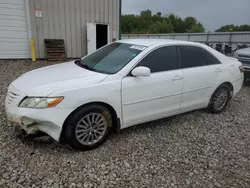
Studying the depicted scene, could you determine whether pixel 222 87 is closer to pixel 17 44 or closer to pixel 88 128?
pixel 88 128

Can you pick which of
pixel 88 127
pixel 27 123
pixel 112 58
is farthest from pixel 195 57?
pixel 27 123

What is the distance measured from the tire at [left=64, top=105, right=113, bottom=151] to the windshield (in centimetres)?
63

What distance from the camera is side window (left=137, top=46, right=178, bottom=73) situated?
10.3 feet

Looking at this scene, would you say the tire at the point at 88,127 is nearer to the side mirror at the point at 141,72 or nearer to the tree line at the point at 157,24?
the side mirror at the point at 141,72

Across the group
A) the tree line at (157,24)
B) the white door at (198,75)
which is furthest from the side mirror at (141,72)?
the tree line at (157,24)

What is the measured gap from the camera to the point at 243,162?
8.99ft

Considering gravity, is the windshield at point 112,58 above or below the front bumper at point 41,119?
above

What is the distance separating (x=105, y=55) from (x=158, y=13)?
68859 mm

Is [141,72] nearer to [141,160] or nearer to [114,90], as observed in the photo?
[114,90]

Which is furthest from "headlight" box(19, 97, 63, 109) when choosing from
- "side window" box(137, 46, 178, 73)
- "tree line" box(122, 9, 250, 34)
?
"tree line" box(122, 9, 250, 34)

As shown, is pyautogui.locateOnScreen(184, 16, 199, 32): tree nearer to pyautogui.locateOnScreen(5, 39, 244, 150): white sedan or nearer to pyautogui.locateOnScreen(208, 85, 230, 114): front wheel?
pyautogui.locateOnScreen(208, 85, 230, 114): front wheel

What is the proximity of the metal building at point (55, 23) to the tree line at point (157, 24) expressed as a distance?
1533 inches

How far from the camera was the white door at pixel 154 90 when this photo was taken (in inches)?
115

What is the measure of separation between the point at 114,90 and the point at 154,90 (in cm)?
70
